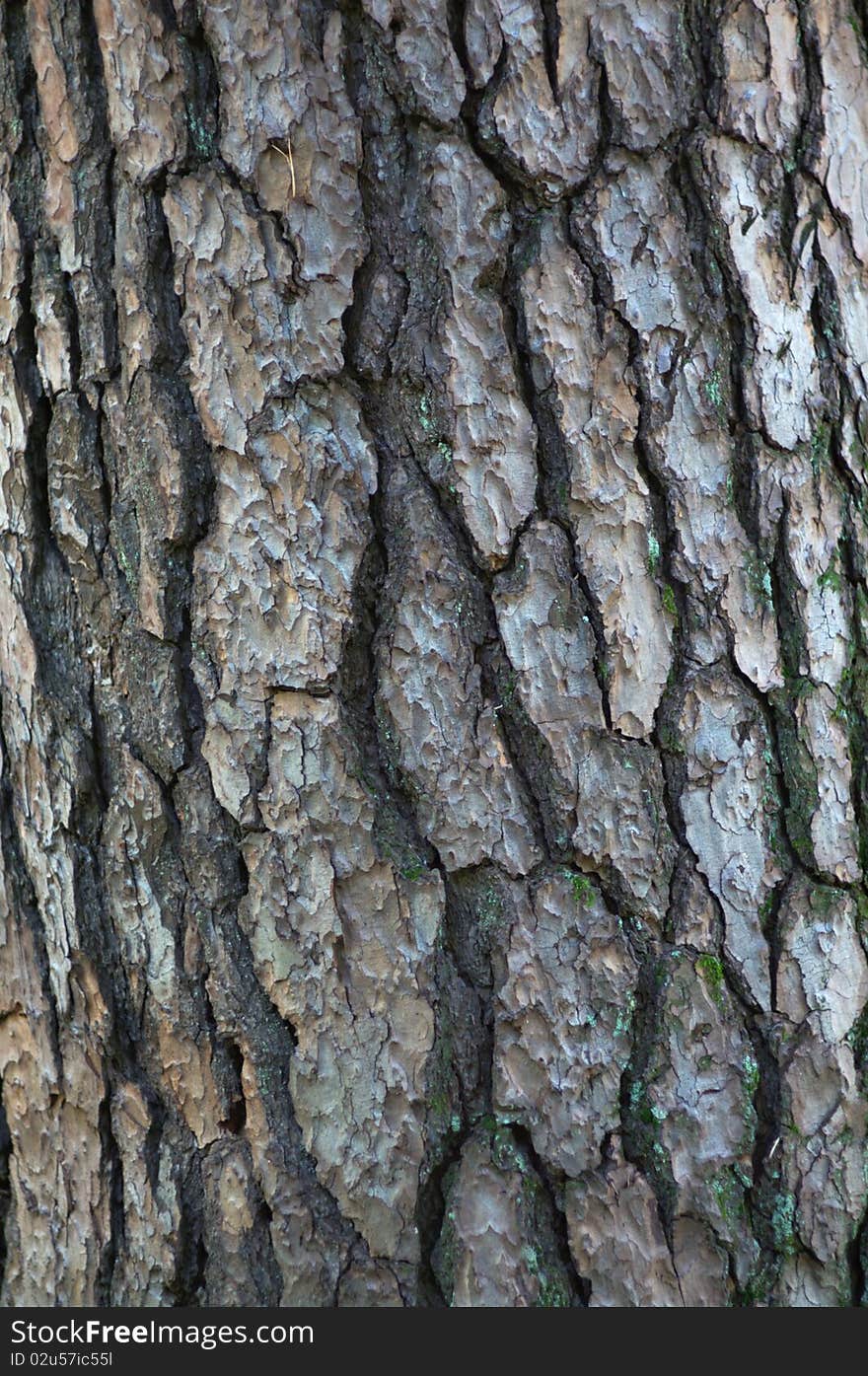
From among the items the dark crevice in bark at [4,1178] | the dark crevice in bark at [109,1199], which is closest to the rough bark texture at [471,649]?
the dark crevice in bark at [109,1199]

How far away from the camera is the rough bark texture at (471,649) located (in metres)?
1.27

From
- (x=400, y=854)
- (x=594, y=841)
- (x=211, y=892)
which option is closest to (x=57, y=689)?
(x=211, y=892)

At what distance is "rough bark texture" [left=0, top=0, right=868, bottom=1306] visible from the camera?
1.27 m

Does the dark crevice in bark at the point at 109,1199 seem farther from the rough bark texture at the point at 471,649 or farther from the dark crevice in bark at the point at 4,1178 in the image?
the dark crevice in bark at the point at 4,1178

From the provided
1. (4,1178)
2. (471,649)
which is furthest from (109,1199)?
(471,649)

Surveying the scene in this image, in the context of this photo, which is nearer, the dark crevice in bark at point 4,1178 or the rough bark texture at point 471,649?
the rough bark texture at point 471,649

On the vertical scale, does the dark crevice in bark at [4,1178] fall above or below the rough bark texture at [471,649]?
below

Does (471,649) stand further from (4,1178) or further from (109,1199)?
(4,1178)

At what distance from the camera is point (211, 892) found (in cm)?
131

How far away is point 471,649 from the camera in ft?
4.19

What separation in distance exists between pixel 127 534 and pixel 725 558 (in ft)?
2.47

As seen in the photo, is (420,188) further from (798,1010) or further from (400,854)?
(798,1010)

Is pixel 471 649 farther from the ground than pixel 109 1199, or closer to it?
farther from the ground

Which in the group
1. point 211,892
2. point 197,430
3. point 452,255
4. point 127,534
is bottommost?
point 211,892
